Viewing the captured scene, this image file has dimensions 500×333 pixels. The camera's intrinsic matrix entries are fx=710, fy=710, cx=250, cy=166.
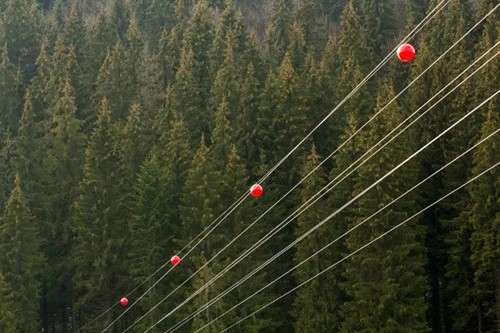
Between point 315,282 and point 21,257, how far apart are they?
17.1 meters

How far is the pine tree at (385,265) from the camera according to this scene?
29438mm

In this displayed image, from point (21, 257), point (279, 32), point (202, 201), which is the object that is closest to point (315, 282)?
point (202, 201)

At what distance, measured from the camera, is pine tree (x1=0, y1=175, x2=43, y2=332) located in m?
38.1

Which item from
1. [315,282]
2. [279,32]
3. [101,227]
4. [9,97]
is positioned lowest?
[315,282]

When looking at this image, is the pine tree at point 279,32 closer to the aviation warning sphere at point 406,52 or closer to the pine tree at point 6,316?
the pine tree at point 6,316

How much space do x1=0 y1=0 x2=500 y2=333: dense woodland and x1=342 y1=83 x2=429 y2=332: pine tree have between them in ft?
0.28

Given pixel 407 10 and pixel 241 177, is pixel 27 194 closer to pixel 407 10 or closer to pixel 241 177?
pixel 241 177

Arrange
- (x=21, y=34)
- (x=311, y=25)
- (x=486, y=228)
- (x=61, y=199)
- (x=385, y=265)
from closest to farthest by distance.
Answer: (x=385, y=265) → (x=486, y=228) → (x=61, y=199) → (x=21, y=34) → (x=311, y=25)

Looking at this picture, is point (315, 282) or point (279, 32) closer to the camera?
point (315, 282)

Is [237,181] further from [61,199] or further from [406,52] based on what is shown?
[406,52]

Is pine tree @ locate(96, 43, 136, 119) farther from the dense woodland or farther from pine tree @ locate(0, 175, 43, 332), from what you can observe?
pine tree @ locate(0, 175, 43, 332)

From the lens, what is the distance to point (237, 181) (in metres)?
35.9

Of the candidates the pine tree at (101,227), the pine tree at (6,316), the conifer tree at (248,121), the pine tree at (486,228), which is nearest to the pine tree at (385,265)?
the pine tree at (486,228)

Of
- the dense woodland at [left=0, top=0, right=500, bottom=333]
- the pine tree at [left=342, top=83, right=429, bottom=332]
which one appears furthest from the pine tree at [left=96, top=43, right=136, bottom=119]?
the pine tree at [left=342, top=83, right=429, bottom=332]
